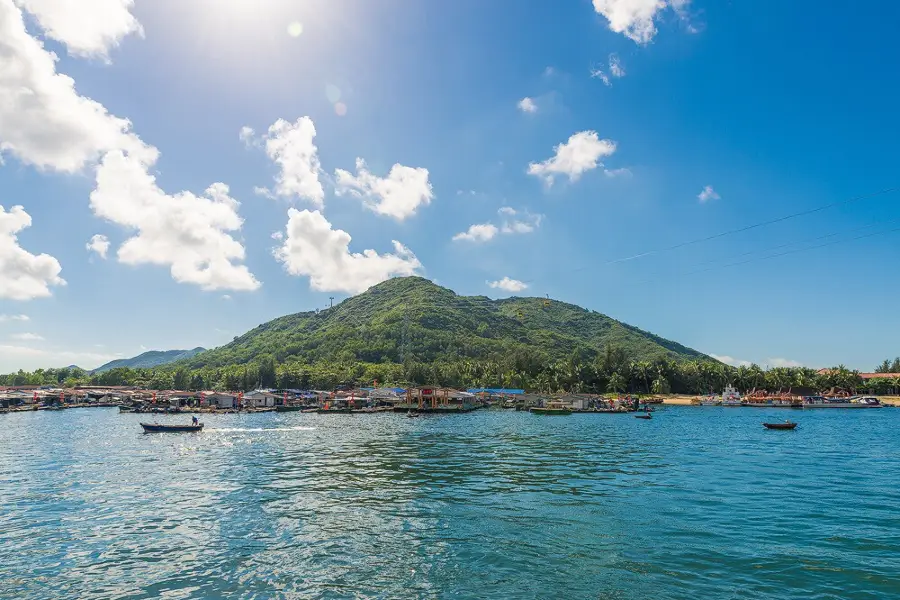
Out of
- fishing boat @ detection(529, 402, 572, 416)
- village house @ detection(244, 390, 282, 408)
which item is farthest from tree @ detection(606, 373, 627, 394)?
village house @ detection(244, 390, 282, 408)

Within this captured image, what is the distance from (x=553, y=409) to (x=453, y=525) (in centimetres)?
10901

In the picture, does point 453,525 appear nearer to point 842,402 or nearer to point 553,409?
point 553,409

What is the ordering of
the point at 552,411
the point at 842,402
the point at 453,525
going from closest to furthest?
the point at 453,525 → the point at 552,411 → the point at 842,402

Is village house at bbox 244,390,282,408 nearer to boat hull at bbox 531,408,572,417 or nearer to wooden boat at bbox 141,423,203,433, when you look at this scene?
wooden boat at bbox 141,423,203,433

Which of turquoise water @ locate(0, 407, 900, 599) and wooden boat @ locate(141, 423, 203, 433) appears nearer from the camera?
turquoise water @ locate(0, 407, 900, 599)

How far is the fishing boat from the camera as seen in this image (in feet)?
401

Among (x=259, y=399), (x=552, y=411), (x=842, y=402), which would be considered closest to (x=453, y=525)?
(x=552, y=411)

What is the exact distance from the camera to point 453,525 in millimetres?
23062

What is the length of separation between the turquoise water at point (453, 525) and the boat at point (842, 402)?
114 m

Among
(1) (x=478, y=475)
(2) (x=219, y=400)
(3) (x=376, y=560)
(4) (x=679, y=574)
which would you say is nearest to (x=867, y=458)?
(1) (x=478, y=475)

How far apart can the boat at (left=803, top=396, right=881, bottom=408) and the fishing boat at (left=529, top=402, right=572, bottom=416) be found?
7302 centimetres

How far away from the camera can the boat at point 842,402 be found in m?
135

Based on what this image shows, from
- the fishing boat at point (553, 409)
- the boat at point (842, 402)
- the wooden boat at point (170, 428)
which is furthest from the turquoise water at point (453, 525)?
the boat at point (842, 402)

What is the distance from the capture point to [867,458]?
44.8m
